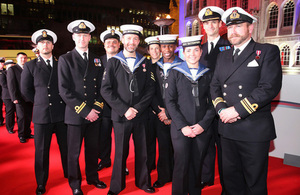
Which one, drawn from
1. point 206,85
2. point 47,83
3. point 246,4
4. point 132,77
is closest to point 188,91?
point 206,85

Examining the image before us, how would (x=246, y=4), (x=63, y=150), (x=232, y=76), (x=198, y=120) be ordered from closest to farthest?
(x=232, y=76), (x=198, y=120), (x=63, y=150), (x=246, y=4)

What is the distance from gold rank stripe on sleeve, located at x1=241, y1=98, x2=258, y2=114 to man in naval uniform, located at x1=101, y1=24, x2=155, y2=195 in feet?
4.60

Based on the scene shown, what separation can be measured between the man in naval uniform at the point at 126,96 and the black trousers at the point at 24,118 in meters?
4.27

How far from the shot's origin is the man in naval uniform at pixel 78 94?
303cm

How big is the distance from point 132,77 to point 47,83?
1.39 metres

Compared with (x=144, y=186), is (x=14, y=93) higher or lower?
higher

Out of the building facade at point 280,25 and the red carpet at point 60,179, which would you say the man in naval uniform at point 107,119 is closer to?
the red carpet at point 60,179

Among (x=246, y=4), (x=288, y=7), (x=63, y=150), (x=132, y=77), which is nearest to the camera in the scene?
(x=132, y=77)

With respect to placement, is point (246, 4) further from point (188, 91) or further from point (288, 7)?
point (188, 91)

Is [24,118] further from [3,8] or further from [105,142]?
[3,8]

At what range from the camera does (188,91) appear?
2.75m

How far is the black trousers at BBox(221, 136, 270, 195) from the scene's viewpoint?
2350mm

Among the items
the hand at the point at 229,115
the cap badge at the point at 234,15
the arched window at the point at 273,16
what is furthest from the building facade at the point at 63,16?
the hand at the point at 229,115

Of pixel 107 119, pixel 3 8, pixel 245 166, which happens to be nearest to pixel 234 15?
pixel 245 166
